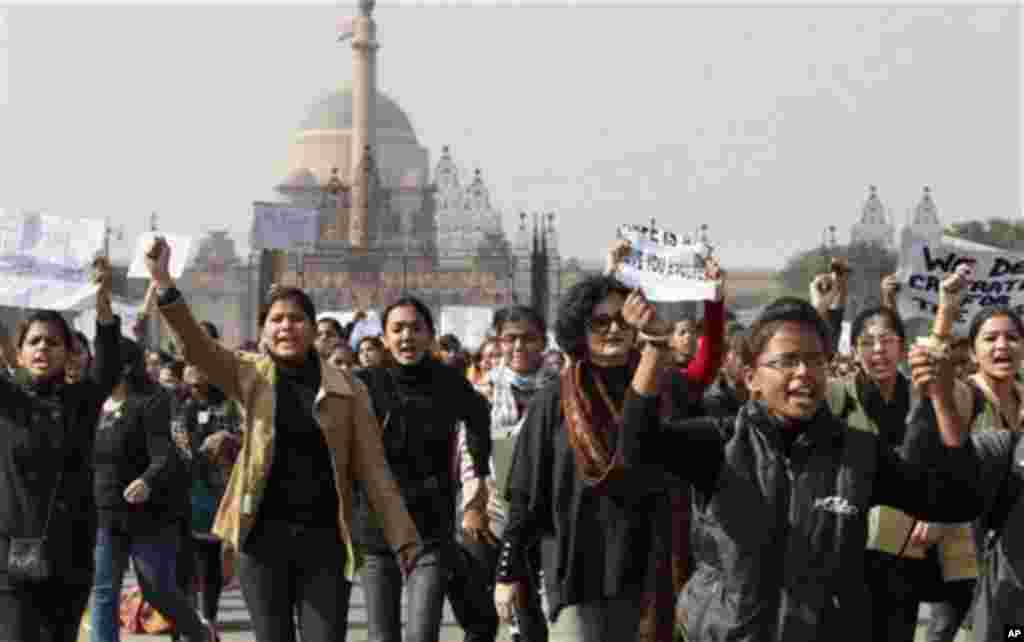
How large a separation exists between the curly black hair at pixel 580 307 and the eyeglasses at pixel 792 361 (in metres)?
1.66

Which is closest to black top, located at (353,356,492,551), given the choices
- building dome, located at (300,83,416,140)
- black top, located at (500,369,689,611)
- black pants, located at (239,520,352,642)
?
black pants, located at (239,520,352,642)

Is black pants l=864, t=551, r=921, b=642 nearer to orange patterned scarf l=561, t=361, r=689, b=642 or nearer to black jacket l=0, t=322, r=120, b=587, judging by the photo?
orange patterned scarf l=561, t=361, r=689, b=642

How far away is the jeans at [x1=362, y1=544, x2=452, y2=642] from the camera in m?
7.86

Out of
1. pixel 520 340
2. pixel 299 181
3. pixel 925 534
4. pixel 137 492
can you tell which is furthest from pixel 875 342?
pixel 299 181

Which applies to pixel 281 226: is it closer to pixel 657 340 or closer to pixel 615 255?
pixel 615 255

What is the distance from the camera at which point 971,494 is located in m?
4.98

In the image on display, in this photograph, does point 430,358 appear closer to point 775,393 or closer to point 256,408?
point 256,408

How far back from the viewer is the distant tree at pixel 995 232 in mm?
64875

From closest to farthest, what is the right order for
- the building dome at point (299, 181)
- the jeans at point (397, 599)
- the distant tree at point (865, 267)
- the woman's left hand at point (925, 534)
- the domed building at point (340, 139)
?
the woman's left hand at point (925, 534) < the jeans at point (397, 599) < the distant tree at point (865, 267) < the building dome at point (299, 181) < the domed building at point (340, 139)

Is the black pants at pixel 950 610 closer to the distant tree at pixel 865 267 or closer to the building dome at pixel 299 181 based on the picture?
the distant tree at pixel 865 267

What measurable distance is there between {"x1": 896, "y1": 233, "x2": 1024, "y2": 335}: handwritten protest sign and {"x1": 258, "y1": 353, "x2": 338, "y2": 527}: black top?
3.17 metres

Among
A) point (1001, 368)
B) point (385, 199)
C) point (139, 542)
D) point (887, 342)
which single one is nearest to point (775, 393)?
point (1001, 368)

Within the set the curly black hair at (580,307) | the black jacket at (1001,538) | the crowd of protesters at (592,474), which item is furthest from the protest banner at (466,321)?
the black jacket at (1001,538)

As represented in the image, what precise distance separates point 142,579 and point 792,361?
5.74 metres
